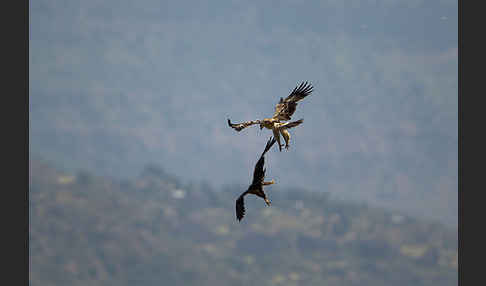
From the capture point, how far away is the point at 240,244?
5517 inches

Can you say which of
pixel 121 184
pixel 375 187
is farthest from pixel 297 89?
pixel 375 187

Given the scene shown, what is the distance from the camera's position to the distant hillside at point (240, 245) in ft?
409

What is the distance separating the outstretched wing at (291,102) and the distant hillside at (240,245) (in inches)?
4376

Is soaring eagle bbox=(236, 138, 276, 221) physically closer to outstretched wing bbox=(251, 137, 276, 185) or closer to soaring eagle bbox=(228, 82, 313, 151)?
outstretched wing bbox=(251, 137, 276, 185)

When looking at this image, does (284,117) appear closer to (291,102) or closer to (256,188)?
(291,102)

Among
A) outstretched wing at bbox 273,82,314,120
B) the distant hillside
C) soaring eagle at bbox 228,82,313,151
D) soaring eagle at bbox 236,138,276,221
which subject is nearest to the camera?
soaring eagle at bbox 236,138,276,221

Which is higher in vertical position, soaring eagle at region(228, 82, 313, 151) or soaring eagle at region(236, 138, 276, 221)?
soaring eagle at region(228, 82, 313, 151)

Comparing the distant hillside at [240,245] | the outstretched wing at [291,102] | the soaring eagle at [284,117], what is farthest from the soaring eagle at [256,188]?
the distant hillside at [240,245]

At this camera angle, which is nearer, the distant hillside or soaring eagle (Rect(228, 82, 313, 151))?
soaring eagle (Rect(228, 82, 313, 151))

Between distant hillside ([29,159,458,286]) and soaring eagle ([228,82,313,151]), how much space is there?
365 ft

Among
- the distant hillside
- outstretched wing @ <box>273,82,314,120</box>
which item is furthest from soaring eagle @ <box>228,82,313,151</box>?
the distant hillside

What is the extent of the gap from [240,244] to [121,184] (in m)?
34.8

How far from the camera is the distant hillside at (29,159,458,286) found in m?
125

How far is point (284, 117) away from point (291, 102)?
0.37 metres
